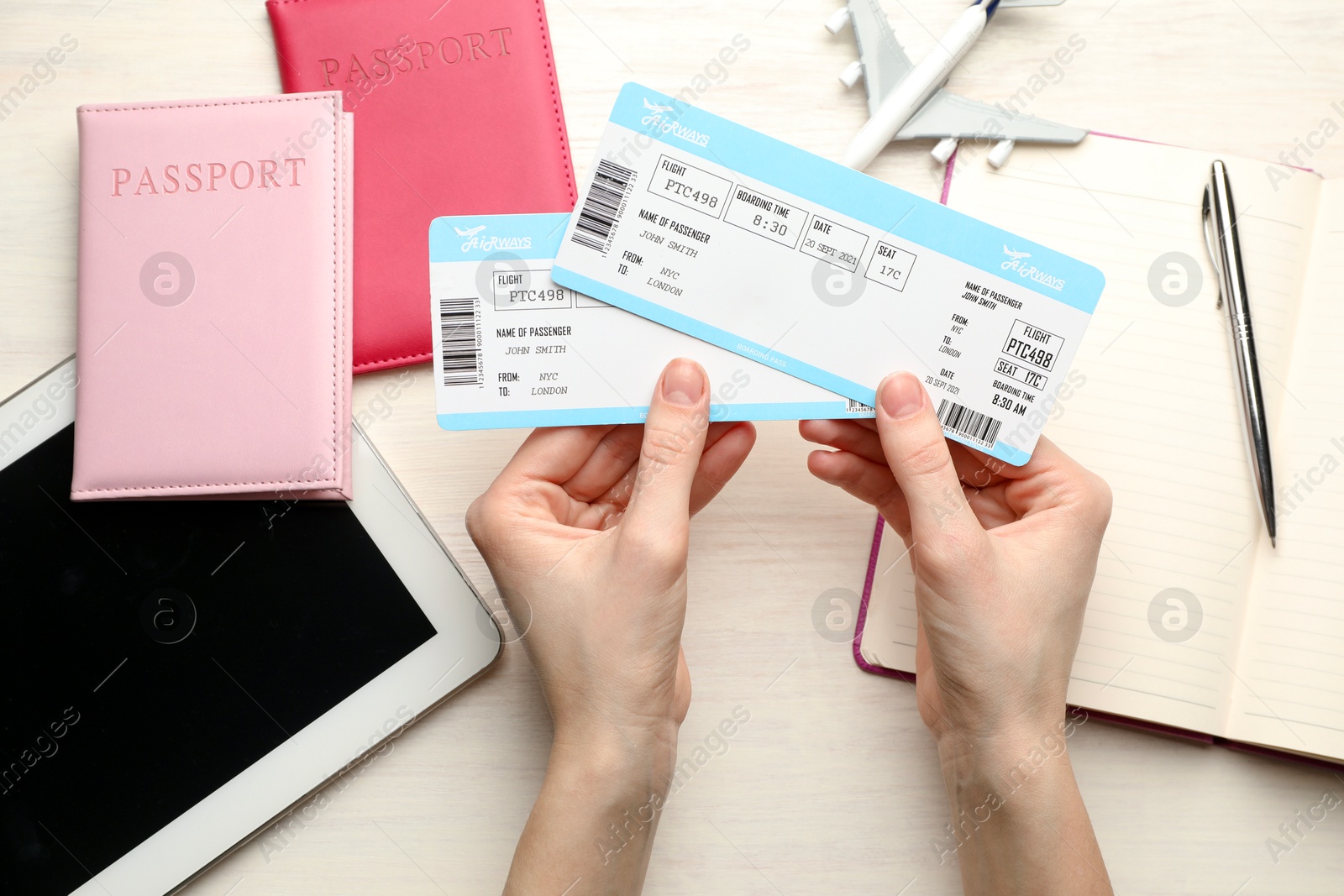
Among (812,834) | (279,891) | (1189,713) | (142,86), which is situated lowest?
(279,891)

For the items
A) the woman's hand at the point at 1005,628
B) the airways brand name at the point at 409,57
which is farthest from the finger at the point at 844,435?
the airways brand name at the point at 409,57

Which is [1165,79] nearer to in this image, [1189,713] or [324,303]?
[1189,713]

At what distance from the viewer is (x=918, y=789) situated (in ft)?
2.57

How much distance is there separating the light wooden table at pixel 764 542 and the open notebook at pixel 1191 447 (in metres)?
0.06

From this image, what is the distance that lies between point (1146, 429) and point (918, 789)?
1.36 ft

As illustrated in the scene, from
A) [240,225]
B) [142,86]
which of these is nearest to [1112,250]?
[240,225]

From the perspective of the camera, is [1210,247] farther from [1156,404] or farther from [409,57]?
[409,57]

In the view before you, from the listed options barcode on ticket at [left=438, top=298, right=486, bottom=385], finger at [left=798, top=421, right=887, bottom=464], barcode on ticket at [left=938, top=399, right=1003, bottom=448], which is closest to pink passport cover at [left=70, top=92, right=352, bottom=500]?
barcode on ticket at [left=438, top=298, right=486, bottom=385]

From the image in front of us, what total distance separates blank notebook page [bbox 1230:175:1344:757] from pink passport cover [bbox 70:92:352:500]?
2.88 feet

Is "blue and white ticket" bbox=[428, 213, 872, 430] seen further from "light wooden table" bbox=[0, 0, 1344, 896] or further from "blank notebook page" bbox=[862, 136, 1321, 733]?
"blank notebook page" bbox=[862, 136, 1321, 733]

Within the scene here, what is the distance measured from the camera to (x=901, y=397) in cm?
64

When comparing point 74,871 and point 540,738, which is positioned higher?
point 540,738

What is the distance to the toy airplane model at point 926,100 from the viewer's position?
788 millimetres

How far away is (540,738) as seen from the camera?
778 millimetres
